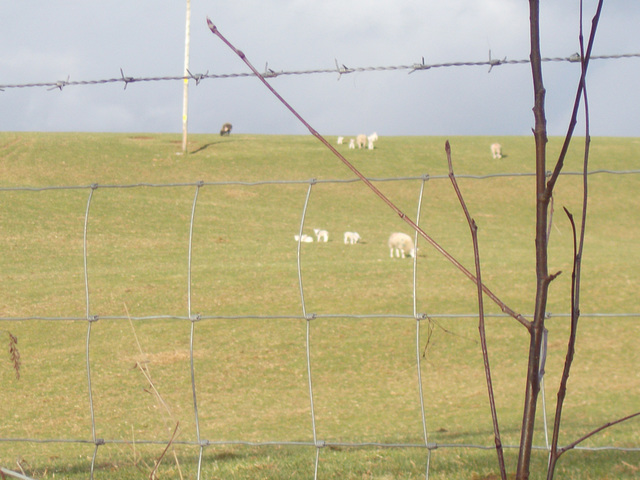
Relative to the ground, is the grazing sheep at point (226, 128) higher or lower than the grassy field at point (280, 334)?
higher

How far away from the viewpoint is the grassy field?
190 inches

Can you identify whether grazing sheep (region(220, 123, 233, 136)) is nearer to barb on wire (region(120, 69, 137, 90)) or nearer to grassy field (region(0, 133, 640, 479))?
grassy field (region(0, 133, 640, 479))

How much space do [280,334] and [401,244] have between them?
277 inches

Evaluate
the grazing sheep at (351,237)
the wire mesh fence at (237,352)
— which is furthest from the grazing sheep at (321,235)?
the wire mesh fence at (237,352)

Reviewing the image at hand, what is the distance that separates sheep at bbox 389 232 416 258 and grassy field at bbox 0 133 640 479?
0.45 m

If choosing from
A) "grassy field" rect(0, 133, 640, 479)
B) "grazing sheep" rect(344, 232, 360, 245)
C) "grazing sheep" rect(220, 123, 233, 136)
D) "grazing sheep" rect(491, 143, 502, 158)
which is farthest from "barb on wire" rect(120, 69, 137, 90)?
"grazing sheep" rect(220, 123, 233, 136)

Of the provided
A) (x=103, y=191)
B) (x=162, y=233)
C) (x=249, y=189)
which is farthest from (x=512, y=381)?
(x=249, y=189)

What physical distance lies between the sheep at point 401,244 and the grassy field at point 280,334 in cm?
45

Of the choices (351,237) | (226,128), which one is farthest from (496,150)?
(351,237)

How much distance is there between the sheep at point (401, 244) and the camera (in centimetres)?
1736

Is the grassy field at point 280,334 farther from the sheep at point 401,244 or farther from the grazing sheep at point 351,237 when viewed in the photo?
the sheep at point 401,244

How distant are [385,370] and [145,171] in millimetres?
22100

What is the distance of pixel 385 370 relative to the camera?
945 centimetres

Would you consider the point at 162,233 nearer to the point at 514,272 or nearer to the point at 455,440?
the point at 514,272
